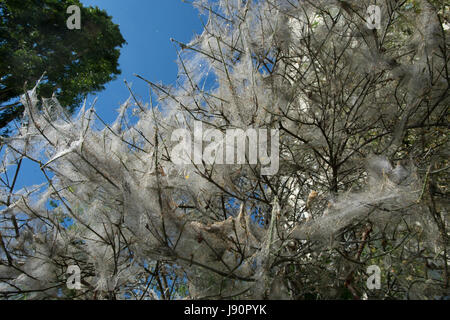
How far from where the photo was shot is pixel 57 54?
9.84 metres

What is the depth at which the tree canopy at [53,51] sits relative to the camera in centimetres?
866

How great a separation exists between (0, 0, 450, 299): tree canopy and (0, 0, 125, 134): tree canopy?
6.14 m

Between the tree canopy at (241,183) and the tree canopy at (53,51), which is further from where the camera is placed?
the tree canopy at (53,51)

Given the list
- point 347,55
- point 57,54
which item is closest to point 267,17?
point 347,55

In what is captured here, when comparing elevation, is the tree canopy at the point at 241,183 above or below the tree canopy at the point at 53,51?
below

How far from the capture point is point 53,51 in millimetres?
9836

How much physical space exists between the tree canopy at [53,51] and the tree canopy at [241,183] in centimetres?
614

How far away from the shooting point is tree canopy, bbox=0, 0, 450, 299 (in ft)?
6.20

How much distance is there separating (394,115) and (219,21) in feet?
6.10

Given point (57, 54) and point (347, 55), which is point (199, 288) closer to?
point (347, 55)

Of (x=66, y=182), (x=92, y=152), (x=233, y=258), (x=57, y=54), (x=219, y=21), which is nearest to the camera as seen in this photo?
(x=92, y=152)

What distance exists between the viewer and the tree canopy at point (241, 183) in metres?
1.89

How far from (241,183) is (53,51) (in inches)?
363
